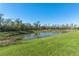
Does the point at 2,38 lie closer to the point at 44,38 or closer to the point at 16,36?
the point at 16,36

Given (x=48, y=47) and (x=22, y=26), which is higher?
(x=22, y=26)

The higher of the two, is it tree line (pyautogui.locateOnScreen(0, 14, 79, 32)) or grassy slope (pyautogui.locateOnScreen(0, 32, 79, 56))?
tree line (pyautogui.locateOnScreen(0, 14, 79, 32))

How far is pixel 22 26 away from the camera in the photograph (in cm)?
290

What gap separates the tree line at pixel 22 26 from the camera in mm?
2875

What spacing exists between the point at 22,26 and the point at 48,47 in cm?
31

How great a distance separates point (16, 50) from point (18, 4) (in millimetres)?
423

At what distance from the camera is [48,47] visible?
2.88 meters

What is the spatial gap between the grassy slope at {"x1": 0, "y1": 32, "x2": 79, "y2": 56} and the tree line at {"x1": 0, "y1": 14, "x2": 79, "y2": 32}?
9cm

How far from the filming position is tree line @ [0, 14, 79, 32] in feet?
9.43

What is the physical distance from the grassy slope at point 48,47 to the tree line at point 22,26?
0.09 m

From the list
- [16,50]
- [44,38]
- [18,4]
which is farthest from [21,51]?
[18,4]

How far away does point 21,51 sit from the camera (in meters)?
2.87

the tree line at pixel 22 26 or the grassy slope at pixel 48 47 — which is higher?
the tree line at pixel 22 26

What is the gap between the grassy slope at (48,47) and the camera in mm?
2863
